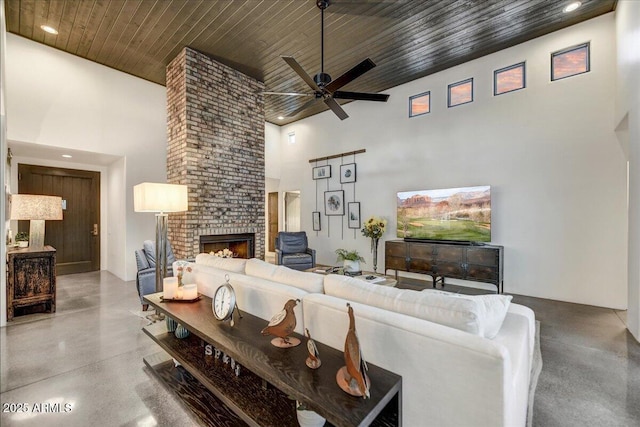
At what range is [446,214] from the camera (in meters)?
4.91

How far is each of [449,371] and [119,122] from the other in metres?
6.26

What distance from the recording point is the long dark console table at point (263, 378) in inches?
43.1

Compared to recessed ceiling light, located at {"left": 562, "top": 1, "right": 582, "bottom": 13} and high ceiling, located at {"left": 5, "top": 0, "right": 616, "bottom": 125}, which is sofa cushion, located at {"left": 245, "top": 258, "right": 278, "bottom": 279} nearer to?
high ceiling, located at {"left": 5, "top": 0, "right": 616, "bottom": 125}

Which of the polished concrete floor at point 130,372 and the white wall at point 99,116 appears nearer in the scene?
the polished concrete floor at point 130,372

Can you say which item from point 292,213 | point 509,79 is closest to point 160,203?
point 509,79

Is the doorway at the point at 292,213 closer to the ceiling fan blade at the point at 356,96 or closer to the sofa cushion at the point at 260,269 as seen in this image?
the ceiling fan blade at the point at 356,96

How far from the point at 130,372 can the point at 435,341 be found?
244 centimetres

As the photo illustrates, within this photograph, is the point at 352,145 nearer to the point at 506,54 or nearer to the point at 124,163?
the point at 506,54

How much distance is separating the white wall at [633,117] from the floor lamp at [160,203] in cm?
483

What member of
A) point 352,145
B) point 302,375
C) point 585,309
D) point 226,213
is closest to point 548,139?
point 585,309

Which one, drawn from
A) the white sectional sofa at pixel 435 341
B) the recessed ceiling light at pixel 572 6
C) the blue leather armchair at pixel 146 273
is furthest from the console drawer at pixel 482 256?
the blue leather armchair at pixel 146 273

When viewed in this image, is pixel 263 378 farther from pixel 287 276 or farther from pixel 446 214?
pixel 446 214

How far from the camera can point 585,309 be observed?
12.1ft

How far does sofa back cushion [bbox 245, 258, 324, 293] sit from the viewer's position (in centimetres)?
183
